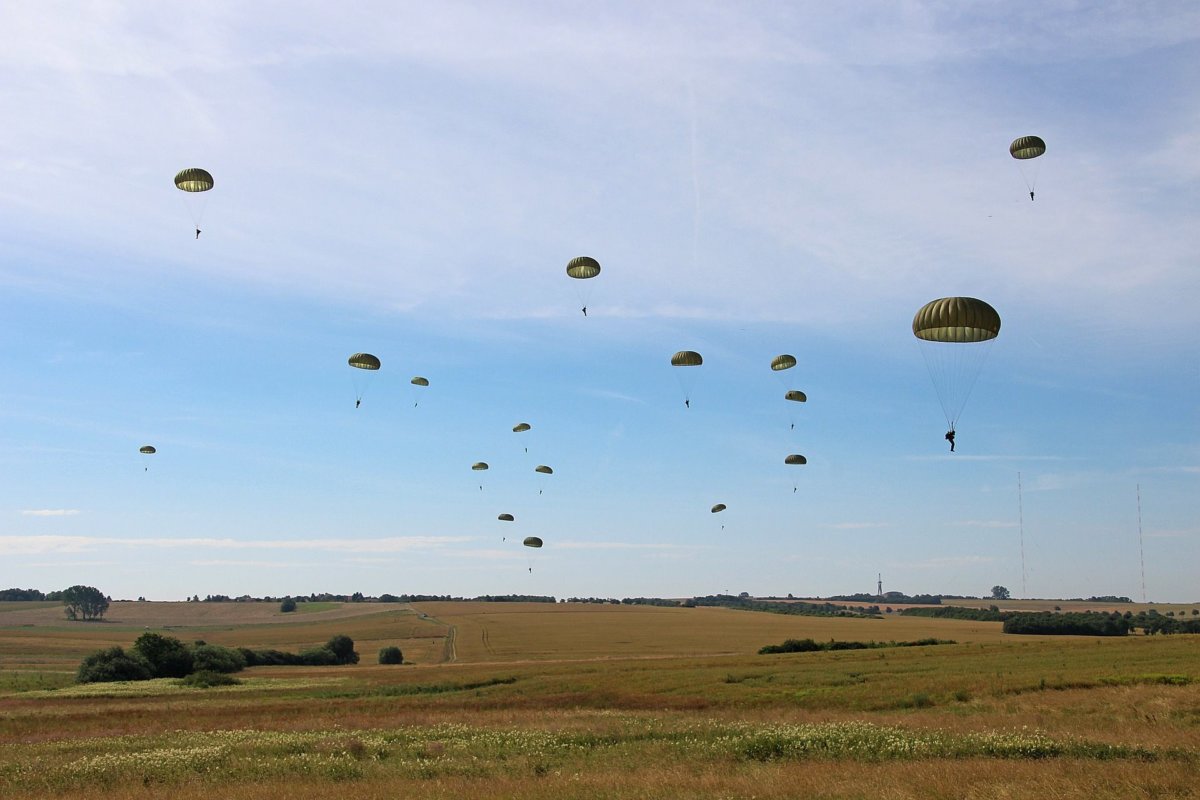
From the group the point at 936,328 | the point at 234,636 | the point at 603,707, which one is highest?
the point at 936,328

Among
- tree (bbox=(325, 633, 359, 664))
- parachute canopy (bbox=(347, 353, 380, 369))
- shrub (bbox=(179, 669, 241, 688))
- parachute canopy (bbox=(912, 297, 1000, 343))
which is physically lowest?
tree (bbox=(325, 633, 359, 664))

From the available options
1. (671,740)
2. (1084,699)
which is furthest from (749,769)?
(1084,699)

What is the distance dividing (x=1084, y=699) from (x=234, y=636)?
130 metres

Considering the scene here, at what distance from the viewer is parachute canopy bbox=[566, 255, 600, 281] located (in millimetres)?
51438

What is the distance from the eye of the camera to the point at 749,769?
16828mm

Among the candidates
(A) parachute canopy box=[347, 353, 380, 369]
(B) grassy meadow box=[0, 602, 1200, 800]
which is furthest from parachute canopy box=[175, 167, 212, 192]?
(B) grassy meadow box=[0, 602, 1200, 800]

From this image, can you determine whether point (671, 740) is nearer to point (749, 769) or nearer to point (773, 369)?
point (749, 769)

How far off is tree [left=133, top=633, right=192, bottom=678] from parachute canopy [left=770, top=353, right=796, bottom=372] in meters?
48.8

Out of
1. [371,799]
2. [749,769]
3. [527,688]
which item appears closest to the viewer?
[371,799]

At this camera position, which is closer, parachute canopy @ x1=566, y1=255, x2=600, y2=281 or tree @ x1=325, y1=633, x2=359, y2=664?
parachute canopy @ x1=566, y1=255, x2=600, y2=281

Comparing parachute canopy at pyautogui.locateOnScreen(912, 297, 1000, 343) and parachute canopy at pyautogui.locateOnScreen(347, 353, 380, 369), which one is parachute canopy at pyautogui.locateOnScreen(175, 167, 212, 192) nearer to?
parachute canopy at pyautogui.locateOnScreen(347, 353, 380, 369)

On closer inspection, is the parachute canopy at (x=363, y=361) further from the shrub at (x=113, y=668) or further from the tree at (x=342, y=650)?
the tree at (x=342, y=650)

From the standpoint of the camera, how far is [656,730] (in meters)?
24.5

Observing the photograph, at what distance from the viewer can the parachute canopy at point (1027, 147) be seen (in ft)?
145
